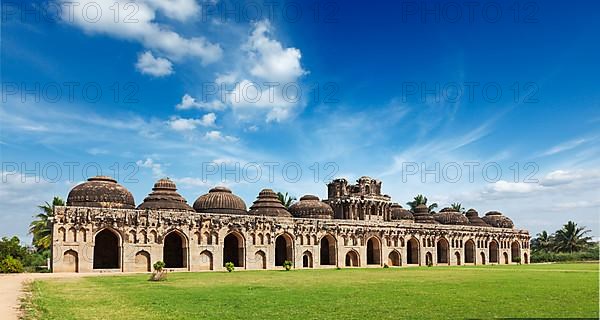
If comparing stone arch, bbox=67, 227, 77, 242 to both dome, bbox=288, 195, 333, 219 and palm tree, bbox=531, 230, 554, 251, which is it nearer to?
dome, bbox=288, 195, 333, 219

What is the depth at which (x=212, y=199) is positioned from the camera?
5988 cm

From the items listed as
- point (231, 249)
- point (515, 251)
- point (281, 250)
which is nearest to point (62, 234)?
point (231, 249)

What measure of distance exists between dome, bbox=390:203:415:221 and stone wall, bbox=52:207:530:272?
19.7 ft

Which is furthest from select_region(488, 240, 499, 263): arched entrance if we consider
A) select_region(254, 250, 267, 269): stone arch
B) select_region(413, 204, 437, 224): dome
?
select_region(254, 250, 267, 269): stone arch

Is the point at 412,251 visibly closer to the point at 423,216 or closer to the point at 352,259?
the point at 423,216

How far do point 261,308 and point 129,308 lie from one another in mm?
4319

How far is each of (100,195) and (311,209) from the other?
26.1 metres

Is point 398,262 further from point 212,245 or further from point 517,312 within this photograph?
point 517,312

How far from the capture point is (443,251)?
7731cm

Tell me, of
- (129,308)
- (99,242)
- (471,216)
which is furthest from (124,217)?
(471,216)

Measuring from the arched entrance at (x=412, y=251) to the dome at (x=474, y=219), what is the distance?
57.6 ft

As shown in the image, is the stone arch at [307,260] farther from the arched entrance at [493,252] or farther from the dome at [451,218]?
the arched entrance at [493,252]

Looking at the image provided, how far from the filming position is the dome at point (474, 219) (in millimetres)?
87906

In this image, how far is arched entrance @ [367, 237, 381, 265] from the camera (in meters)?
68.6
